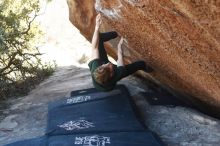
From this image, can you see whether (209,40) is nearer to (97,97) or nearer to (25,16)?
(97,97)

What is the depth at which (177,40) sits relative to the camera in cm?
580

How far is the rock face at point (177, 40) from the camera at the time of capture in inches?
185

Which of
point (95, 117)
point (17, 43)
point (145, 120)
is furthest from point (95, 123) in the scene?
point (17, 43)

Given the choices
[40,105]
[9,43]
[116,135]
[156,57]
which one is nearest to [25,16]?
[9,43]

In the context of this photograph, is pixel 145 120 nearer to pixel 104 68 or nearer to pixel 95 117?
pixel 95 117

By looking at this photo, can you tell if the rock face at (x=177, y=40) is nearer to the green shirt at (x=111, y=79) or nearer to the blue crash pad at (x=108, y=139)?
the green shirt at (x=111, y=79)

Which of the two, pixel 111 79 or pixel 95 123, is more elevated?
pixel 111 79

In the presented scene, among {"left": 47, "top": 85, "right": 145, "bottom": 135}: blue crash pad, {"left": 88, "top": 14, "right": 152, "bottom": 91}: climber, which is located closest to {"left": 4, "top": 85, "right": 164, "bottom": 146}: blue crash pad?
{"left": 47, "top": 85, "right": 145, "bottom": 135}: blue crash pad

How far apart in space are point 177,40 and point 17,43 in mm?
6214

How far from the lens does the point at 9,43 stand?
10508 millimetres

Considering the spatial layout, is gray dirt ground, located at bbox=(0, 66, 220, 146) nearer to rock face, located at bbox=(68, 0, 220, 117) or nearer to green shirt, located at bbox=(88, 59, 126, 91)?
rock face, located at bbox=(68, 0, 220, 117)

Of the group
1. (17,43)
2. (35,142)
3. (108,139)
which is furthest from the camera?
(17,43)

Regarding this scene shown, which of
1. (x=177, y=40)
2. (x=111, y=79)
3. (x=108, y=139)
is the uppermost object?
(x=177, y=40)

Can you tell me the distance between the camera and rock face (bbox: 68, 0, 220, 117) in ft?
15.4
